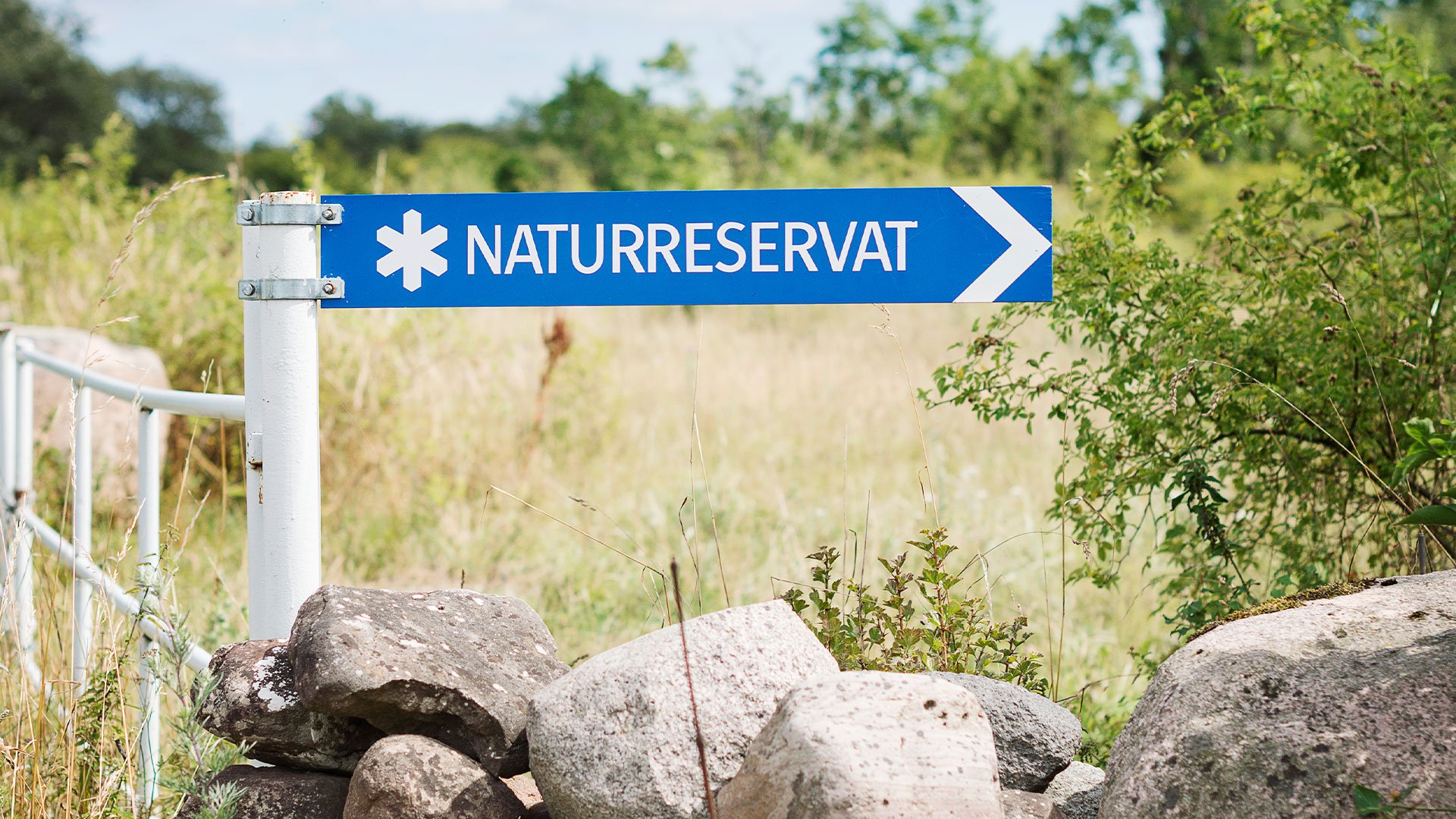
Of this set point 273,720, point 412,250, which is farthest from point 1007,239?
point 273,720

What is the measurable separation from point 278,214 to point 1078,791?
187 centimetres

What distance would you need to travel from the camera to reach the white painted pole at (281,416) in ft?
Result: 7.57

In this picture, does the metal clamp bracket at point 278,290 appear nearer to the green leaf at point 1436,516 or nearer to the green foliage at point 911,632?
the green foliage at point 911,632

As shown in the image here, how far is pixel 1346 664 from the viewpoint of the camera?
1.76 meters

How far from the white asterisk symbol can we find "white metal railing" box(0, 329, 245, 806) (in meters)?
0.43

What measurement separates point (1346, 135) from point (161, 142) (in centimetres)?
5217

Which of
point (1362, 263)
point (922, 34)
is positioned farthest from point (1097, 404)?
point (922, 34)

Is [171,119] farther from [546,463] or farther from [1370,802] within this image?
[1370,802]

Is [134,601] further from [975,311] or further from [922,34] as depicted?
[922,34]

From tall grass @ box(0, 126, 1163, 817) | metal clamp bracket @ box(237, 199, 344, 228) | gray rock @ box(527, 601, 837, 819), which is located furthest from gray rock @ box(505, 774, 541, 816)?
metal clamp bracket @ box(237, 199, 344, 228)

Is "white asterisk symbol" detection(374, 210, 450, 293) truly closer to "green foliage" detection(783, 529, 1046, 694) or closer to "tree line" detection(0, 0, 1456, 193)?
"green foliage" detection(783, 529, 1046, 694)

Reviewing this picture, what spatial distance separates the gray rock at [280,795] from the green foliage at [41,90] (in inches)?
1564

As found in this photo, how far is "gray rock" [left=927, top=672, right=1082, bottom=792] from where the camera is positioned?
2029 millimetres

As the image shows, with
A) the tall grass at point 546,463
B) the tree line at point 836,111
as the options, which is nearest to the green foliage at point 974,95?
the tree line at point 836,111
